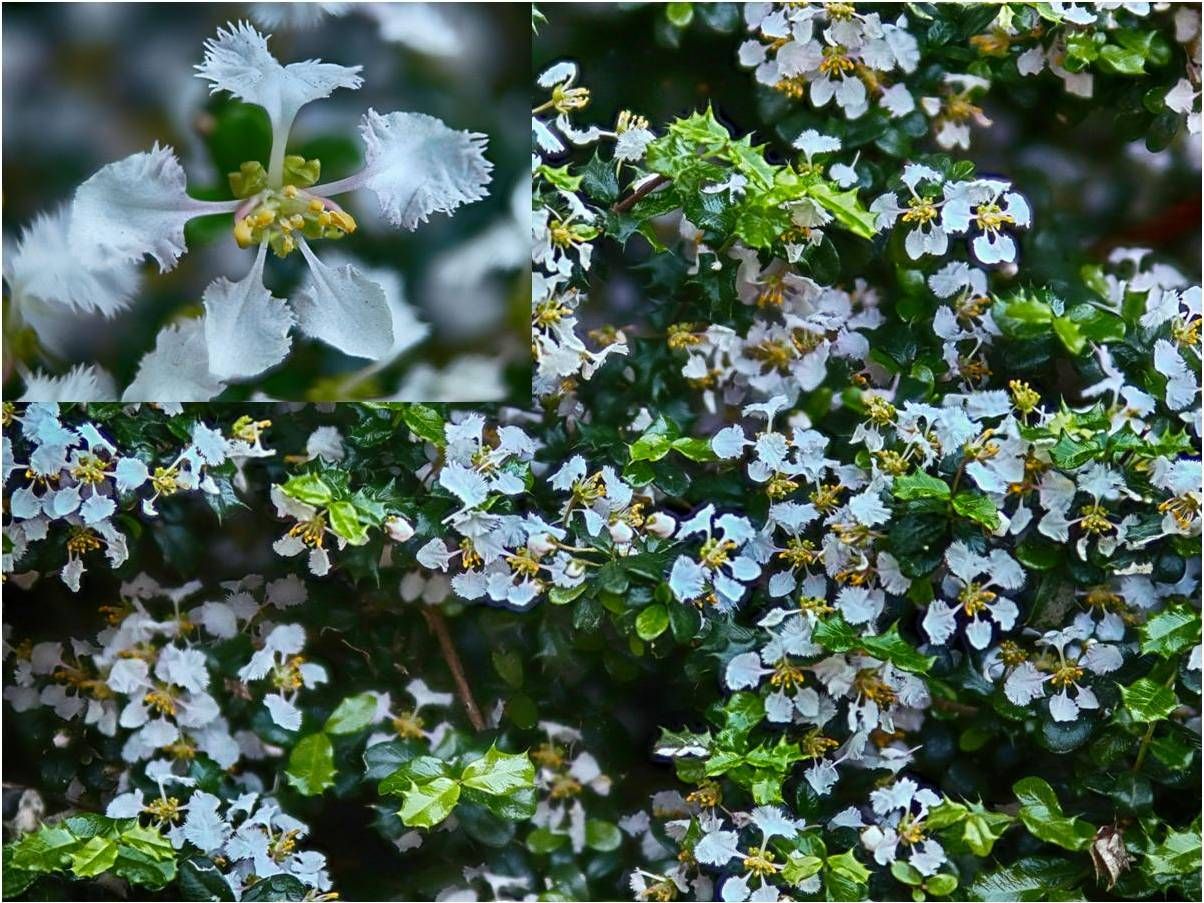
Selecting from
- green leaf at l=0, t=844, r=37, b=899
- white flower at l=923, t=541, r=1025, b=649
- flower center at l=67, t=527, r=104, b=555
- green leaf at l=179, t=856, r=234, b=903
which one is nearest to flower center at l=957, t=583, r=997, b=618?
white flower at l=923, t=541, r=1025, b=649

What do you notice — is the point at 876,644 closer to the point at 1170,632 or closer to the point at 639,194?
the point at 1170,632

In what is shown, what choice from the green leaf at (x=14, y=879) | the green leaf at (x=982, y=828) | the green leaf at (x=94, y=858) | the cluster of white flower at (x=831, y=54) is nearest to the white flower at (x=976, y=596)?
the green leaf at (x=982, y=828)

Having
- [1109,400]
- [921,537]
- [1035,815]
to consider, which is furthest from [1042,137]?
[1035,815]

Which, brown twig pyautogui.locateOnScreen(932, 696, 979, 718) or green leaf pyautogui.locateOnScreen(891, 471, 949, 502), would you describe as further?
brown twig pyautogui.locateOnScreen(932, 696, 979, 718)

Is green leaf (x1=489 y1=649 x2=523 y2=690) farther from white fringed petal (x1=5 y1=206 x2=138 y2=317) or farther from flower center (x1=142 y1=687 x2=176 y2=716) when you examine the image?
white fringed petal (x1=5 y1=206 x2=138 y2=317)

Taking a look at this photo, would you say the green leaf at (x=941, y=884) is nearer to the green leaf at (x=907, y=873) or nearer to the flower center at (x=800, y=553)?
the green leaf at (x=907, y=873)

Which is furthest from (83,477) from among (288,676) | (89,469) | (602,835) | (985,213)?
(985,213)
